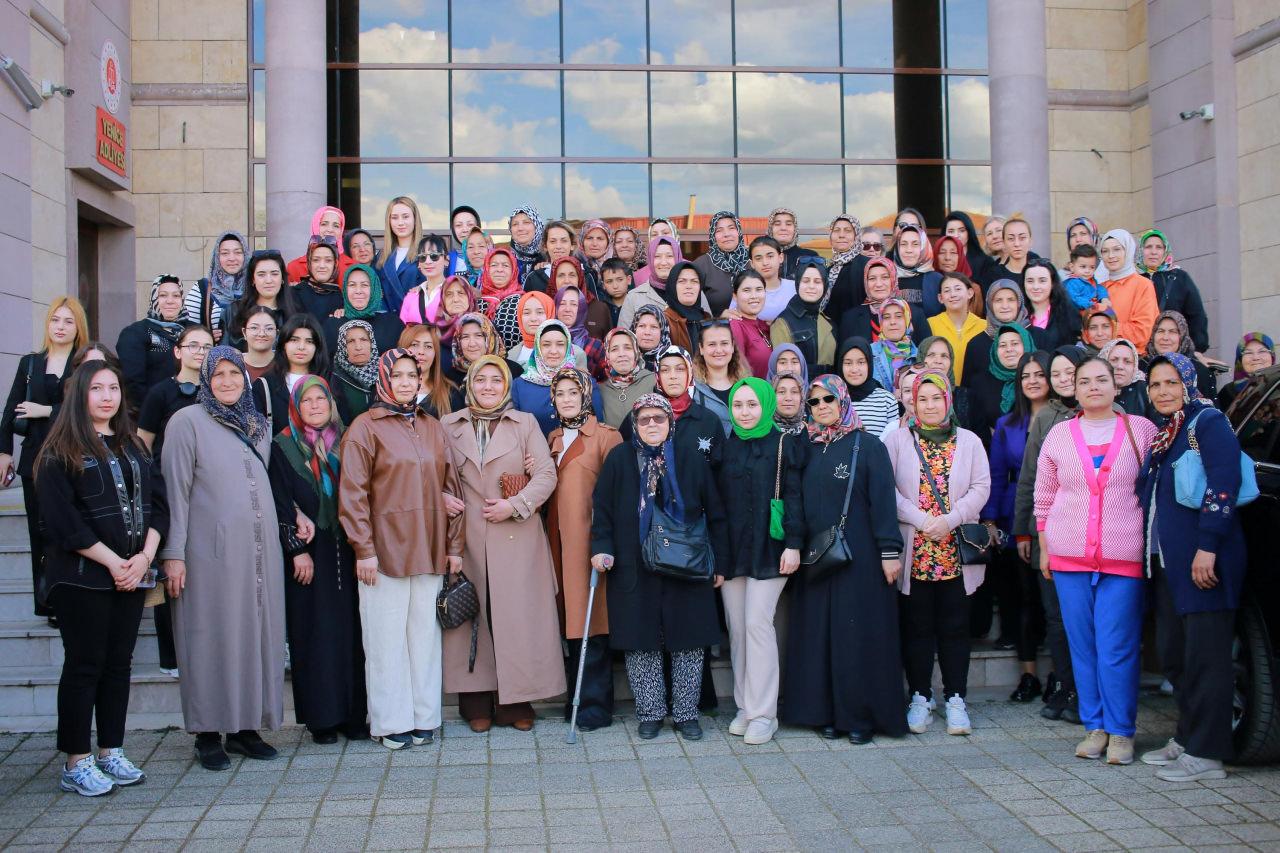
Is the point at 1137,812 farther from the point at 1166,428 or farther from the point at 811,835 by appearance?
the point at 1166,428

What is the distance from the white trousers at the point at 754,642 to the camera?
6.50 metres

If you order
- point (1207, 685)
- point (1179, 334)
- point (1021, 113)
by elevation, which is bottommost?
point (1207, 685)

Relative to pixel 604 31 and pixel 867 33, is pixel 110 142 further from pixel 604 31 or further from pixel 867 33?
pixel 867 33

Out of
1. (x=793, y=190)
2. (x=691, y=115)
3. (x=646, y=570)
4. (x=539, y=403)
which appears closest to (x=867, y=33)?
(x=793, y=190)

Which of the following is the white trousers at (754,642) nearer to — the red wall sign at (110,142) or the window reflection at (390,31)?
the red wall sign at (110,142)

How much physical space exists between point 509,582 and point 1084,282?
16.9 ft

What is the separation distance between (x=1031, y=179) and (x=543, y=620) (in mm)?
9403

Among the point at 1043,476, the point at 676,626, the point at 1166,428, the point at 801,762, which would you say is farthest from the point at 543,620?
the point at 1166,428

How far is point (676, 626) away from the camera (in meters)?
6.53

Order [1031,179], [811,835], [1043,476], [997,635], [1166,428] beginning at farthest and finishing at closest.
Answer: [1031,179], [997,635], [1043,476], [1166,428], [811,835]

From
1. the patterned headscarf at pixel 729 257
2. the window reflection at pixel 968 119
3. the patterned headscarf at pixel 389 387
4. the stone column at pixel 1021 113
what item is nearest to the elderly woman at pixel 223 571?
the patterned headscarf at pixel 389 387

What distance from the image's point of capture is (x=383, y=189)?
47.6 feet

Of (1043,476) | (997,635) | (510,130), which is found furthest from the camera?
(510,130)

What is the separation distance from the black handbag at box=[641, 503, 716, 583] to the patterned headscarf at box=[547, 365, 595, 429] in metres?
0.76
